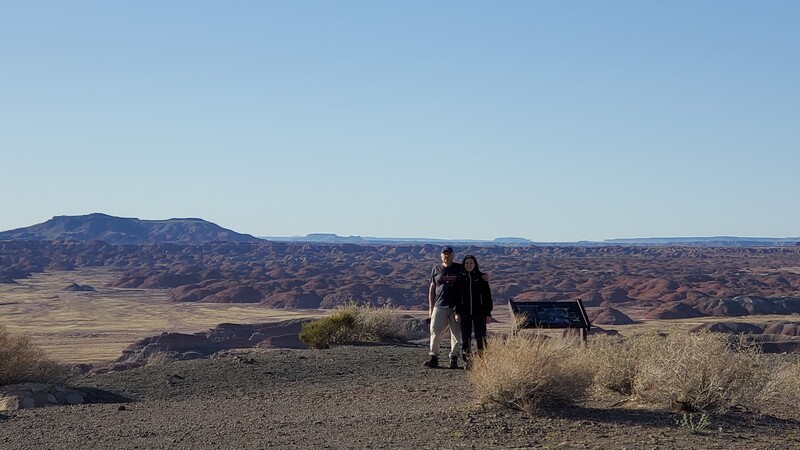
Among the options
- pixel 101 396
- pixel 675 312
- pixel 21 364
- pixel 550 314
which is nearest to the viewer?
pixel 101 396

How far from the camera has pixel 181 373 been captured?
48.9ft

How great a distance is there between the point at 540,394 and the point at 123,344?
131ft

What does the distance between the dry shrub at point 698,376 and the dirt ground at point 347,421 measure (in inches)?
7.4

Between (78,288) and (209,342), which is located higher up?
(78,288)

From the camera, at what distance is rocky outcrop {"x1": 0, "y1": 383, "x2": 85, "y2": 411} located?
11930 mm

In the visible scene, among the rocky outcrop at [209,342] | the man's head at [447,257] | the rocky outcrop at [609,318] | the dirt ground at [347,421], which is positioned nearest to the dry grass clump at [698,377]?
the dirt ground at [347,421]

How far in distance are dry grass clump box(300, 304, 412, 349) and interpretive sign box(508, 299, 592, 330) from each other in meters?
4.78

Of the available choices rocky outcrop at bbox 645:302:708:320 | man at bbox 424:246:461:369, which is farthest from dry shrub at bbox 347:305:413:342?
rocky outcrop at bbox 645:302:708:320

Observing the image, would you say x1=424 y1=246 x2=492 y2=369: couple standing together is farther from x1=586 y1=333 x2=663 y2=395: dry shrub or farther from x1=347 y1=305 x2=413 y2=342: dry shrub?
x1=347 y1=305 x2=413 y2=342: dry shrub

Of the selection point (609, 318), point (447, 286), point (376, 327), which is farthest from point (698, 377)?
point (609, 318)

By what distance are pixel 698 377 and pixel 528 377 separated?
1673 millimetres

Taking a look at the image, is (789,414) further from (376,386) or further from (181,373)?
(181,373)

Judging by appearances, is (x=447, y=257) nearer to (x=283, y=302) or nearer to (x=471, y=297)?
(x=471, y=297)

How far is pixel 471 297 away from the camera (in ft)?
41.5
